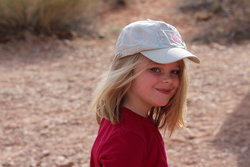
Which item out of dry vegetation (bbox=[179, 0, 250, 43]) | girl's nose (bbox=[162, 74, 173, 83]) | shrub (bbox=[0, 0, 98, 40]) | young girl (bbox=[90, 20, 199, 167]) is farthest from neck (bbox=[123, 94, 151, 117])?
shrub (bbox=[0, 0, 98, 40])

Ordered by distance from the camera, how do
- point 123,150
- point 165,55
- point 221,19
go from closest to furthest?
point 123,150 → point 165,55 → point 221,19

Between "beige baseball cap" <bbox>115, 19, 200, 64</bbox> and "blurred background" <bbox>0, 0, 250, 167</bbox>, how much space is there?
1873 mm

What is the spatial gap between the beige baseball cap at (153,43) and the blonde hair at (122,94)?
0.14ft

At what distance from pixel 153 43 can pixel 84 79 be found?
4.10 metres

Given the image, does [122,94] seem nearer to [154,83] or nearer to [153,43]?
[154,83]

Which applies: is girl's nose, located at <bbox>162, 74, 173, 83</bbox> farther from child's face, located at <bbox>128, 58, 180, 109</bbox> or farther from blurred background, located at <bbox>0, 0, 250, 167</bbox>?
blurred background, located at <bbox>0, 0, 250, 167</bbox>

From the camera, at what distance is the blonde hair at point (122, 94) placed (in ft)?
7.56

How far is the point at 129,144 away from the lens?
214 centimetres

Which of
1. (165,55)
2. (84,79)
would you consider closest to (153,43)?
(165,55)

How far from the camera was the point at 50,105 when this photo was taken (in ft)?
17.9

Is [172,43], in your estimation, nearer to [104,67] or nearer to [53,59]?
[104,67]

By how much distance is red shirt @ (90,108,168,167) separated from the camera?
84.0 inches

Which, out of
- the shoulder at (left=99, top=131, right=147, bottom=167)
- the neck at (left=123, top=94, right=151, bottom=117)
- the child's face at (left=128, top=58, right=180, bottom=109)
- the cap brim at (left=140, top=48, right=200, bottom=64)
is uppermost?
the cap brim at (left=140, top=48, right=200, bottom=64)

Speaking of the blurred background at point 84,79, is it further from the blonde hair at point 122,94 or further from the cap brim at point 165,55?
the cap brim at point 165,55
